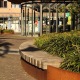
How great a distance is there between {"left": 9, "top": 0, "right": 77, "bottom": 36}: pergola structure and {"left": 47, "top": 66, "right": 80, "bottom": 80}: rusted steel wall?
19848 millimetres

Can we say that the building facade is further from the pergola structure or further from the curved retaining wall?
the curved retaining wall

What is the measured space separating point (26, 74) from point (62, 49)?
1436 mm

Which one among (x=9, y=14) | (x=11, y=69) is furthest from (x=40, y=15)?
(x=9, y=14)

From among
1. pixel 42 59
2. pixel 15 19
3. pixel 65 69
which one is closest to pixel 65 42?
pixel 42 59

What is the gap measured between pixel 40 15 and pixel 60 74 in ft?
70.7

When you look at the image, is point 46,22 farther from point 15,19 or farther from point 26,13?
point 15,19

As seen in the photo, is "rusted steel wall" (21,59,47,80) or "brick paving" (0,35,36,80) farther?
"brick paving" (0,35,36,80)

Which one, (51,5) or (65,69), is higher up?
(51,5)

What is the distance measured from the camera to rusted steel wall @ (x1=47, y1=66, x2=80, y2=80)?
732 cm

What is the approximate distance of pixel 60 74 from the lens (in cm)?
771

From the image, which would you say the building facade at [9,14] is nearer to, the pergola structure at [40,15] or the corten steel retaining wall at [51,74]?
the pergola structure at [40,15]

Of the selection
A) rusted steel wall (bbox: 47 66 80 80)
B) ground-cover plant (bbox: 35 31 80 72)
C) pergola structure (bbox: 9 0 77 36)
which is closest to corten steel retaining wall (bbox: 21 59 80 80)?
rusted steel wall (bbox: 47 66 80 80)

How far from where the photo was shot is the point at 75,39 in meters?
10.5

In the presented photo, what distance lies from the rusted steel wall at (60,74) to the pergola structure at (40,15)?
1985 centimetres
